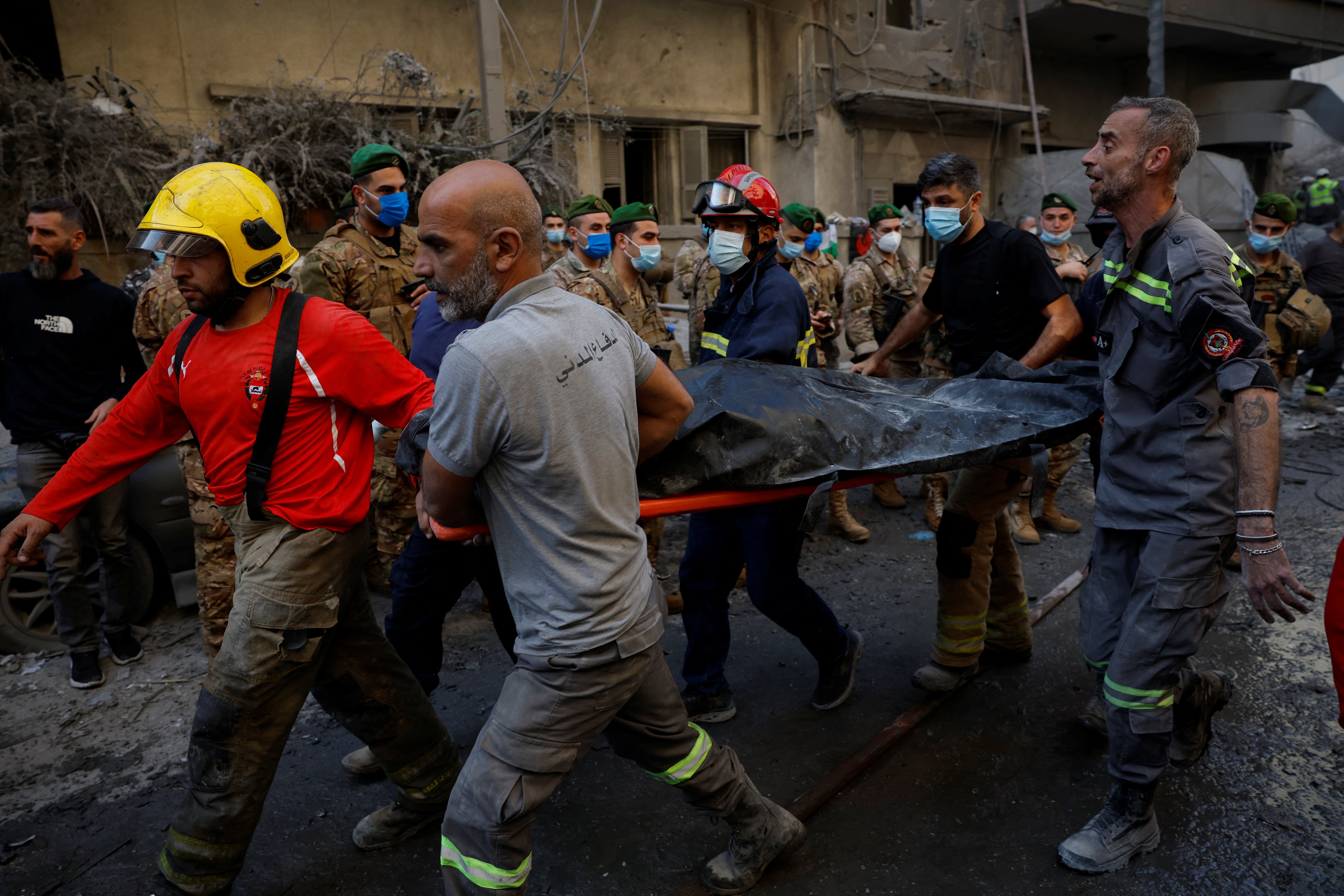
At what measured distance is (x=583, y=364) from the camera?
1.95 m

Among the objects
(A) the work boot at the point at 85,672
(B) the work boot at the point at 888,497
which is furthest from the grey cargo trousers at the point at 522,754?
(B) the work boot at the point at 888,497

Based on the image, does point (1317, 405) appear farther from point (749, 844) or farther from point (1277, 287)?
point (749, 844)

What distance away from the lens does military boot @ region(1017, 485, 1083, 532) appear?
243 inches

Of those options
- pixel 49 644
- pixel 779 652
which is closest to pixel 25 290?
pixel 49 644

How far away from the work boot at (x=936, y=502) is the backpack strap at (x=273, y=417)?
15.7 ft

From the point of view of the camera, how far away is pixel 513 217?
6.55 ft

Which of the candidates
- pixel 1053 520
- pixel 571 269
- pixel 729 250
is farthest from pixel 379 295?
pixel 1053 520

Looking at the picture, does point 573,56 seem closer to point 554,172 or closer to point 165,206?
point 554,172

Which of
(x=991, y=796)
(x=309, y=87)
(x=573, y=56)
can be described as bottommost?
(x=991, y=796)

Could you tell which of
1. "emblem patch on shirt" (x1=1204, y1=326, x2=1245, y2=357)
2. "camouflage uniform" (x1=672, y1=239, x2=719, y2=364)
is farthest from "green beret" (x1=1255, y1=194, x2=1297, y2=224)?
"emblem patch on shirt" (x1=1204, y1=326, x2=1245, y2=357)

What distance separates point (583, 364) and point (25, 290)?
3813 millimetres

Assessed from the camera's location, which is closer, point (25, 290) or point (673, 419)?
point (673, 419)

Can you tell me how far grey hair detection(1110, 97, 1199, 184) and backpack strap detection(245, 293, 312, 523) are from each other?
2.59m

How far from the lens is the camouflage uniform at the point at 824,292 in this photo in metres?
7.02
